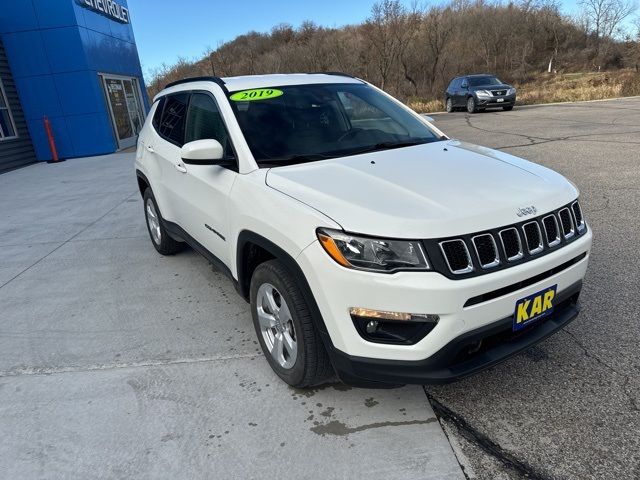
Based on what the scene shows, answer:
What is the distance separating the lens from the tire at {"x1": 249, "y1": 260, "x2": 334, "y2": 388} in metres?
2.48

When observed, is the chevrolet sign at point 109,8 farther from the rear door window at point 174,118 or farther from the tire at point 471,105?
the tire at point 471,105

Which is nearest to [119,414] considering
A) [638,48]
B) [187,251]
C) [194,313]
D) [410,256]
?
[194,313]

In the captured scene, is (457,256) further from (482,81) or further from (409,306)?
(482,81)

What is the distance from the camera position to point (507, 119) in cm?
1683

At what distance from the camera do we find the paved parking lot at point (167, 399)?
2309 mm

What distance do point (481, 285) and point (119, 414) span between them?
214 cm

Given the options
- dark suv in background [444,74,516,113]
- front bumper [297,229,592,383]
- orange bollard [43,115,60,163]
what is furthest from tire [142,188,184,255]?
dark suv in background [444,74,516,113]

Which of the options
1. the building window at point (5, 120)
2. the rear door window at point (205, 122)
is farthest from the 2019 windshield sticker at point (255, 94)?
the building window at point (5, 120)

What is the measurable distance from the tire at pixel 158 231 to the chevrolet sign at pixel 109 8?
12.8 m

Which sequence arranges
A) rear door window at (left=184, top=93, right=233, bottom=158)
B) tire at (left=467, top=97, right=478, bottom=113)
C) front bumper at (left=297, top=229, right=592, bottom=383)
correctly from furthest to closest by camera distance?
tire at (left=467, top=97, right=478, bottom=113) → rear door window at (left=184, top=93, right=233, bottom=158) → front bumper at (left=297, top=229, right=592, bottom=383)

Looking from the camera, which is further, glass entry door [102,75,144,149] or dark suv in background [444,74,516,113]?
dark suv in background [444,74,516,113]

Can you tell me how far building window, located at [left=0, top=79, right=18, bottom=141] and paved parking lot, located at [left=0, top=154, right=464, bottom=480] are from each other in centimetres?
1125

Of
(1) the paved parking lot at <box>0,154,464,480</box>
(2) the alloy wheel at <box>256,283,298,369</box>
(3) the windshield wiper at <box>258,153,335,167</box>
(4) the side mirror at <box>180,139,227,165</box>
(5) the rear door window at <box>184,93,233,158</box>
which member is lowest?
(1) the paved parking lot at <box>0,154,464,480</box>

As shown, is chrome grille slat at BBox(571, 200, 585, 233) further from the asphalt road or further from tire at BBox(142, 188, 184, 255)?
tire at BBox(142, 188, 184, 255)
